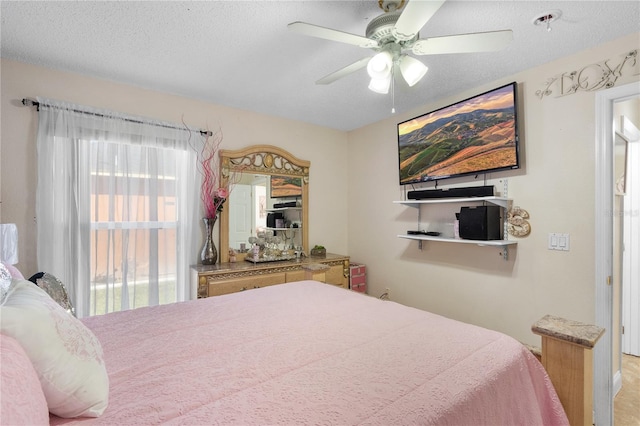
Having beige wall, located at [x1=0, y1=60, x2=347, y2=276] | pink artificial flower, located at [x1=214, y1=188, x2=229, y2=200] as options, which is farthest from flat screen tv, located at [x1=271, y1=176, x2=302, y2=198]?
pink artificial flower, located at [x1=214, y1=188, x2=229, y2=200]

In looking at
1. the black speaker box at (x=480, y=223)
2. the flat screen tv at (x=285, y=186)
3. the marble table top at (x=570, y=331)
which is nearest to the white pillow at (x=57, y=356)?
the marble table top at (x=570, y=331)

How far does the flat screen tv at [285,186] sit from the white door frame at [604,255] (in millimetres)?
2729

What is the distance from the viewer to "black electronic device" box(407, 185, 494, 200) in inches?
96.5

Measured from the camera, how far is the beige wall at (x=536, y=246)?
6.77 feet

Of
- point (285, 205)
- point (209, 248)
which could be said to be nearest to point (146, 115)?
point (209, 248)

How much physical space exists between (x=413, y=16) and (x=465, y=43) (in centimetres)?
38

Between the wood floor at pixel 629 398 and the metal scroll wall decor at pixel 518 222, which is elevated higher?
the metal scroll wall decor at pixel 518 222

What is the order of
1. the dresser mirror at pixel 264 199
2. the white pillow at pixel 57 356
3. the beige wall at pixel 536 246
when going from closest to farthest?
the white pillow at pixel 57 356, the beige wall at pixel 536 246, the dresser mirror at pixel 264 199

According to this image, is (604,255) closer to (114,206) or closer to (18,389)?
(18,389)

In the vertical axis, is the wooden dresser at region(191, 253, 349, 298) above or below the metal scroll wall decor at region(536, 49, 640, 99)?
below

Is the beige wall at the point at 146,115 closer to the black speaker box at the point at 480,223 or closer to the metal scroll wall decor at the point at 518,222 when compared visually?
the black speaker box at the point at 480,223

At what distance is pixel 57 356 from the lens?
0.77m

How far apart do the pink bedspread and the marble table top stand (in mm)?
124

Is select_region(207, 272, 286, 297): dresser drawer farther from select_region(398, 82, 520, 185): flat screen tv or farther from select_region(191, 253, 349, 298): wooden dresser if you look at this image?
select_region(398, 82, 520, 185): flat screen tv
